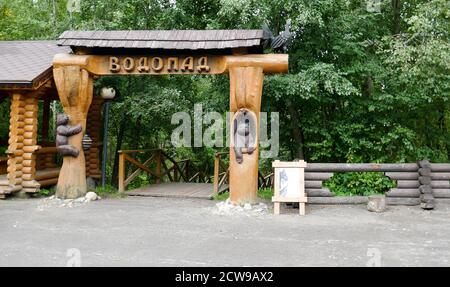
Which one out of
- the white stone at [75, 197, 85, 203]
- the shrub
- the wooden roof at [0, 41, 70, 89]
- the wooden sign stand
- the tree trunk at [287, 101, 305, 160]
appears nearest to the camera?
the wooden sign stand

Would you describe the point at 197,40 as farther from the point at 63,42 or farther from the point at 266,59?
the point at 63,42

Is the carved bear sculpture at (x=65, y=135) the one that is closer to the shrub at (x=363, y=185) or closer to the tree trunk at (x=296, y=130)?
the tree trunk at (x=296, y=130)

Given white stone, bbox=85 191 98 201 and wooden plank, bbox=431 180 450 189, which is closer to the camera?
wooden plank, bbox=431 180 450 189

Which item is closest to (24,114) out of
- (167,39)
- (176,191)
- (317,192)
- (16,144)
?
(16,144)

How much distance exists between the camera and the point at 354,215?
25.8 feet

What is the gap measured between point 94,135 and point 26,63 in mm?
2933

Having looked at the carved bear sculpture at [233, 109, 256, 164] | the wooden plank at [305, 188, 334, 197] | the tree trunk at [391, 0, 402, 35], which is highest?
the tree trunk at [391, 0, 402, 35]

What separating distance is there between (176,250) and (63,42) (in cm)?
569

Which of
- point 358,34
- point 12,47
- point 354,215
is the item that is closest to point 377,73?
point 358,34

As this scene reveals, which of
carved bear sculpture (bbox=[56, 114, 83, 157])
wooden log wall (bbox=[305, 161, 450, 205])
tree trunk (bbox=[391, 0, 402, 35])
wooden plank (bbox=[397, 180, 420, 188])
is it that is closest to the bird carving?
wooden log wall (bbox=[305, 161, 450, 205])

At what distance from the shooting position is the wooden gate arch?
838cm

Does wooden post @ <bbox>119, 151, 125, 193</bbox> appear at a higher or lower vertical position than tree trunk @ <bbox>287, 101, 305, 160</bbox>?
lower

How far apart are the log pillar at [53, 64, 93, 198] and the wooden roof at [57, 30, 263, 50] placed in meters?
0.51

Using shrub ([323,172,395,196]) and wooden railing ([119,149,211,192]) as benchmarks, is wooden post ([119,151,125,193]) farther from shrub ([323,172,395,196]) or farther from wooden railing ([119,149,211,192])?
shrub ([323,172,395,196])
